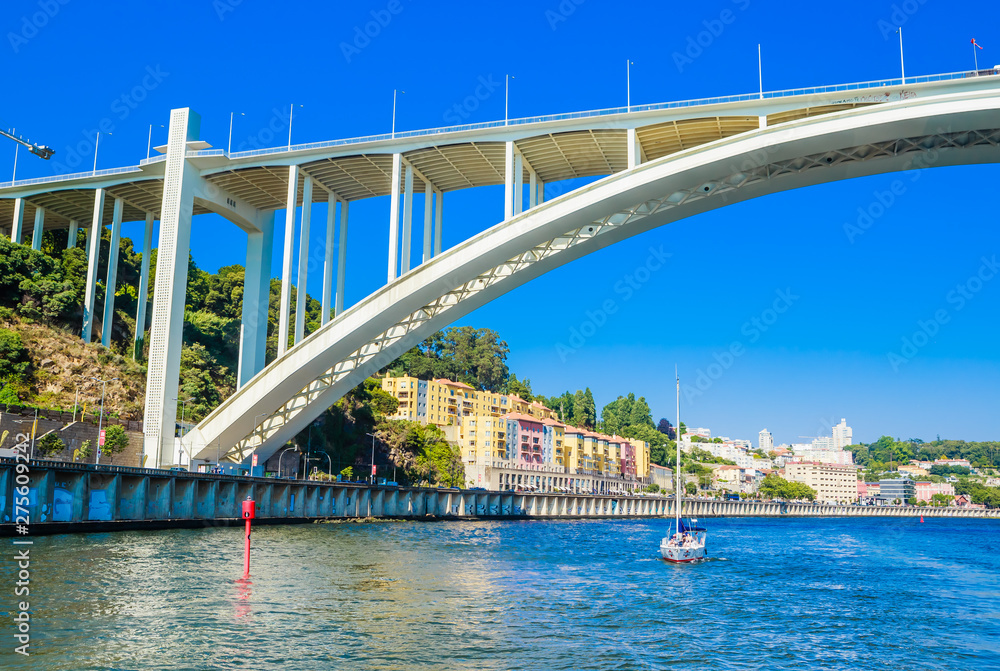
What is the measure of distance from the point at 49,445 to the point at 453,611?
25.9 metres

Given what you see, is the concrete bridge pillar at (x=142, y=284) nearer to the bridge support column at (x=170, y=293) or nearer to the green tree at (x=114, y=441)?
the bridge support column at (x=170, y=293)

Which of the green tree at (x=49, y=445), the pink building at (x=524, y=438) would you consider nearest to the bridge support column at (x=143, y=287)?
the green tree at (x=49, y=445)

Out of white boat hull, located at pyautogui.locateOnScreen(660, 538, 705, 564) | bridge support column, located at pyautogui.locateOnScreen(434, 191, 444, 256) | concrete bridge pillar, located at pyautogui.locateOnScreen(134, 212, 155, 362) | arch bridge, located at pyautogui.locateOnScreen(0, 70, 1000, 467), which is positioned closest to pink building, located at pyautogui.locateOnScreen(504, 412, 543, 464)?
concrete bridge pillar, located at pyautogui.locateOnScreen(134, 212, 155, 362)

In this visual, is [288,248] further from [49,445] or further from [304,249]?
[49,445]

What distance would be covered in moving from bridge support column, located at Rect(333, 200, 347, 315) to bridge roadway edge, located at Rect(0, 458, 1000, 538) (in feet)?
30.9

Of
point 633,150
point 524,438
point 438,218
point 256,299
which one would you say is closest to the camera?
point 633,150

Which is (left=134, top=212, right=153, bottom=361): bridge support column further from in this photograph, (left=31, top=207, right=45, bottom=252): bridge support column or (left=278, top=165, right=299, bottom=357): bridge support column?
(left=278, top=165, right=299, bottom=357): bridge support column

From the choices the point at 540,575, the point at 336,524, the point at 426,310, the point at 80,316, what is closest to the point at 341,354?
the point at 426,310

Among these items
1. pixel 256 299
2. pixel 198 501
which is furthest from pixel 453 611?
pixel 256 299

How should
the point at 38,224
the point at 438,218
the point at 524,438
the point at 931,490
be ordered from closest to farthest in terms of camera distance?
the point at 438,218 < the point at 38,224 < the point at 524,438 < the point at 931,490

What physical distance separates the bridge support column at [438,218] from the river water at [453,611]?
13.7m

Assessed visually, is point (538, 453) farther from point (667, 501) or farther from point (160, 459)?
point (160, 459)

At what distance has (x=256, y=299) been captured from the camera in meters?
45.2

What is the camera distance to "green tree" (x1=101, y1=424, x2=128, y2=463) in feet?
127
